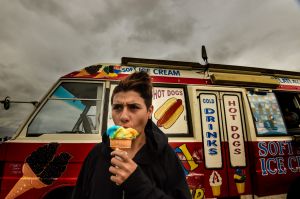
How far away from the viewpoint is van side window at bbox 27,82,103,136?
3.73m

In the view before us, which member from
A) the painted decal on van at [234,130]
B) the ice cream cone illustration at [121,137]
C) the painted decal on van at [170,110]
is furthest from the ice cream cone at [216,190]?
the ice cream cone illustration at [121,137]

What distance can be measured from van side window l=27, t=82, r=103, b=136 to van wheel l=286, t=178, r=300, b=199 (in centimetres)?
442

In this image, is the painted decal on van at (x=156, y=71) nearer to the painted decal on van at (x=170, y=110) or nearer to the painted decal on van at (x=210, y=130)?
the painted decal on van at (x=170, y=110)

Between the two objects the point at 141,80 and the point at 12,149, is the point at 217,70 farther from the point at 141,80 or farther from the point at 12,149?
the point at 12,149

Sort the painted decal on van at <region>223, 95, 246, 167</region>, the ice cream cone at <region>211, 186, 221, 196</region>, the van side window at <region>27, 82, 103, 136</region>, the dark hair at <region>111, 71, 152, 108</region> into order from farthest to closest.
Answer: the painted decal on van at <region>223, 95, 246, 167</region>
the ice cream cone at <region>211, 186, 221, 196</region>
the van side window at <region>27, 82, 103, 136</region>
the dark hair at <region>111, 71, 152, 108</region>

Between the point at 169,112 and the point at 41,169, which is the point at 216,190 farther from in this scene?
the point at 41,169

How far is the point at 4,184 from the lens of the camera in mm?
3295

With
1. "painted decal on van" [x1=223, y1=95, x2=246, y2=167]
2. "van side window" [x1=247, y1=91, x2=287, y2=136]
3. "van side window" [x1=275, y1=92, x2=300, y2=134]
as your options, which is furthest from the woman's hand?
"van side window" [x1=275, y1=92, x2=300, y2=134]

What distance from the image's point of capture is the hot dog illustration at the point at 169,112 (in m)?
4.15

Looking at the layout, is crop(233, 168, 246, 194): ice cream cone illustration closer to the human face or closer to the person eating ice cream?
the person eating ice cream

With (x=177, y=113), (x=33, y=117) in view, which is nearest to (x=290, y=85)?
(x=177, y=113)

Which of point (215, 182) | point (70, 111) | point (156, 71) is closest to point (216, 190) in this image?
point (215, 182)

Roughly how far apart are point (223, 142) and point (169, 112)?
1312mm

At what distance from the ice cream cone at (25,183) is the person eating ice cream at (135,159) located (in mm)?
2245
